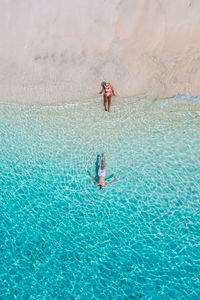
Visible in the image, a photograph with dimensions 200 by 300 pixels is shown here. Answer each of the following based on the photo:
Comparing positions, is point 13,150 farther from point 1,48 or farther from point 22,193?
point 1,48

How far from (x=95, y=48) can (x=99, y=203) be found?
513cm

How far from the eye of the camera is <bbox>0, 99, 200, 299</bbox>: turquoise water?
790 cm

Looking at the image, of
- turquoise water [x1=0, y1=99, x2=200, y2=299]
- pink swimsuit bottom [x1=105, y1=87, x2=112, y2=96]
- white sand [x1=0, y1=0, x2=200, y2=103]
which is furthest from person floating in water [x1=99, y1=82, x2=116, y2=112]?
turquoise water [x1=0, y1=99, x2=200, y2=299]

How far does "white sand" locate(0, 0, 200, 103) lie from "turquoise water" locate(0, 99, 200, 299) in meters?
0.64

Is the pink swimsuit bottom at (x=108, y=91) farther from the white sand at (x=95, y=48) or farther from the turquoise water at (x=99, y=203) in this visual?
the turquoise water at (x=99, y=203)

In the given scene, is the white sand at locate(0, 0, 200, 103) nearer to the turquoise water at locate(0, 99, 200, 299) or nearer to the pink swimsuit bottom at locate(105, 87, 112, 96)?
the pink swimsuit bottom at locate(105, 87, 112, 96)

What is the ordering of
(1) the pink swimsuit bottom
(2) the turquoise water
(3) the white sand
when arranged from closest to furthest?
(2) the turquoise water, (3) the white sand, (1) the pink swimsuit bottom

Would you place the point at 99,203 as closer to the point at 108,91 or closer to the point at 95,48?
the point at 108,91

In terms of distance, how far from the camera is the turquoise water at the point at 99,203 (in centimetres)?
790

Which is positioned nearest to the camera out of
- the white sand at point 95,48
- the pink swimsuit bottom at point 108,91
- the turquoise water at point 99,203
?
the turquoise water at point 99,203

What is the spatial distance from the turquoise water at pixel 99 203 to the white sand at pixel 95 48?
0.64 metres

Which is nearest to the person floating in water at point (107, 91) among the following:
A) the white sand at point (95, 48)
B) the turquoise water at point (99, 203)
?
the white sand at point (95, 48)

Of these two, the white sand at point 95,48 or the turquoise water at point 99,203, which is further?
the white sand at point 95,48

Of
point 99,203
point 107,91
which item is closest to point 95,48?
point 107,91
